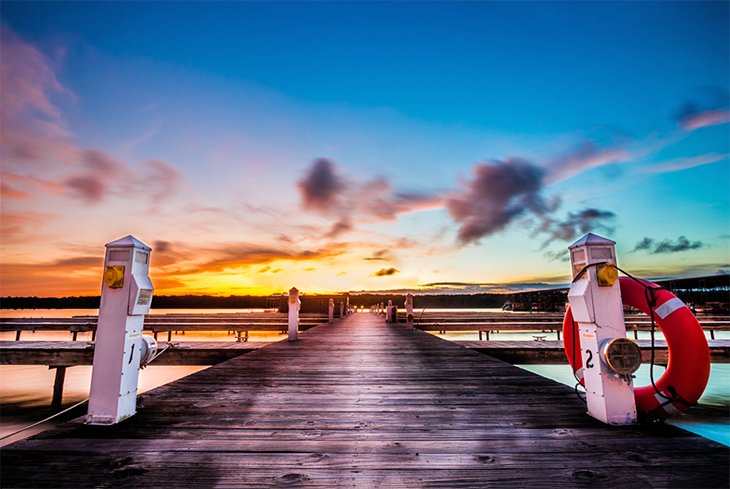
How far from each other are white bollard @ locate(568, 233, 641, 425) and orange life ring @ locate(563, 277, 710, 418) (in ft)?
0.58

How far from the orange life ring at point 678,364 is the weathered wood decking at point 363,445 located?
202mm

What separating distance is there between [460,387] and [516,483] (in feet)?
7.61

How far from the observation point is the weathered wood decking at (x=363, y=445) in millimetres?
1744

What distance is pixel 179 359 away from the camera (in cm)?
885

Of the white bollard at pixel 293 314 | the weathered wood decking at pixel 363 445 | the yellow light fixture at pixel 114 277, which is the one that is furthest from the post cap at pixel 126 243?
the white bollard at pixel 293 314

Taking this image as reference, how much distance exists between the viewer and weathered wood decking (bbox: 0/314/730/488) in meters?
1.74

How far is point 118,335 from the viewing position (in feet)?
8.54

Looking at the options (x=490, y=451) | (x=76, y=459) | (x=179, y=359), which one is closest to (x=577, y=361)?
(x=490, y=451)

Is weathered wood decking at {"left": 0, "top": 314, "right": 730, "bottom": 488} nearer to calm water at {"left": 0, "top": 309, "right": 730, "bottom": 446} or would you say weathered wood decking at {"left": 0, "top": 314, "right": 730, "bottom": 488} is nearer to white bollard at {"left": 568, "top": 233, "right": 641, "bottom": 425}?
white bollard at {"left": 568, "top": 233, "right": 641, "bottom": 425}

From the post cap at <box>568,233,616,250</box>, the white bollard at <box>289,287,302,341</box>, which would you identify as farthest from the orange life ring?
the white bollard at <box>289,287,302,341</box>

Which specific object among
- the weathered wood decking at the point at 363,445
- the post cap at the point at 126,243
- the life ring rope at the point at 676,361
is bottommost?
the weathered wood decking at the point at 363,445

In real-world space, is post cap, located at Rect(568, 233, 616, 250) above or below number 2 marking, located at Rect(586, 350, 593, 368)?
above

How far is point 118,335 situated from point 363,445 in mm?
2173

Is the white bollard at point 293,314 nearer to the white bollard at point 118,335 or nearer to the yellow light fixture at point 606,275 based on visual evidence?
the white bollard at point 118,335
